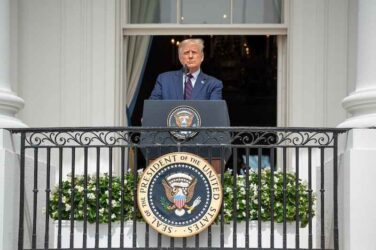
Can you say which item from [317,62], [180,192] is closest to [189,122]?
[180,192]

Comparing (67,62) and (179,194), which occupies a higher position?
(67,62)

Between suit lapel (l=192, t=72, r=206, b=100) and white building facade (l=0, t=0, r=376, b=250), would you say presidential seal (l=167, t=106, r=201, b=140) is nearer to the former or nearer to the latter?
suit lapel (l=192, t=72, r=206, b=100)

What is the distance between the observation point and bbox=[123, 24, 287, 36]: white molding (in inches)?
432

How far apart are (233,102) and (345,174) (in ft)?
15.6

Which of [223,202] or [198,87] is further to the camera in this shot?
[198,87]

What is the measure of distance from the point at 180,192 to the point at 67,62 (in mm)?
3112

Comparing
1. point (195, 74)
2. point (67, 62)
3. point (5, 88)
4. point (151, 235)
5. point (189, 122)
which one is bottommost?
point (151, 235)

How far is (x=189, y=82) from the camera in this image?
9609 millimetres

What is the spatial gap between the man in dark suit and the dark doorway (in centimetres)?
200

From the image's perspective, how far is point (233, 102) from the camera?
12.9 m

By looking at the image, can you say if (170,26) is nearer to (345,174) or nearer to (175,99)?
(175,99)

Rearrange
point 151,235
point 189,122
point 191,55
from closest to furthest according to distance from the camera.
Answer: point 151,235, point 189,122, point 191,55

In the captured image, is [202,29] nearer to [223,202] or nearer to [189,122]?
[189,122]

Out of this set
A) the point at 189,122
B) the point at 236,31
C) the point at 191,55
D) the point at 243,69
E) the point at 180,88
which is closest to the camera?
the point at 189,122
